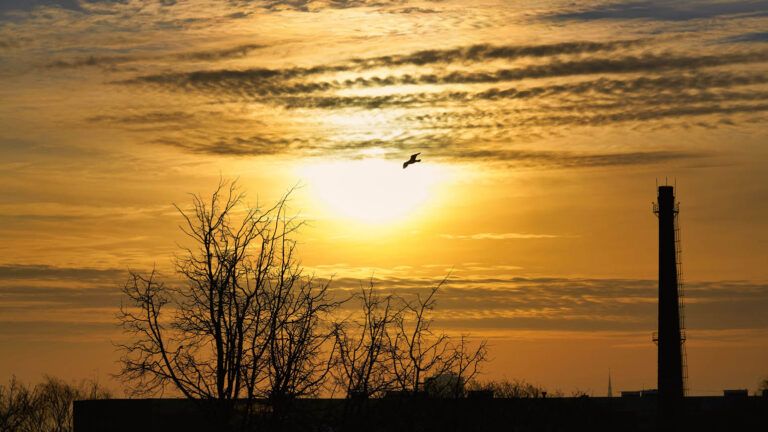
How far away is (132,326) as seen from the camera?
2492 cm

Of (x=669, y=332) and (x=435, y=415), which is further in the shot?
(x=669, y=332)

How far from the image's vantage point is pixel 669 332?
7681cm

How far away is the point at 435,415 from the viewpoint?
2461cm

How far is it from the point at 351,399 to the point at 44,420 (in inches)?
3627

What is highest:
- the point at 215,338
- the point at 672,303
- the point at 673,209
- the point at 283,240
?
the point at 673,209

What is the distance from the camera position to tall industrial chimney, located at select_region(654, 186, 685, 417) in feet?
250

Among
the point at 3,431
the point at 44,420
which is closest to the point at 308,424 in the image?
the point at 3,431

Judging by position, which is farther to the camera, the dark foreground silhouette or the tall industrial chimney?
the tall industrial chimney

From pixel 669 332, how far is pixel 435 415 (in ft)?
181

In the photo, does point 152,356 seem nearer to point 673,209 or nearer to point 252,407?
point 252,407

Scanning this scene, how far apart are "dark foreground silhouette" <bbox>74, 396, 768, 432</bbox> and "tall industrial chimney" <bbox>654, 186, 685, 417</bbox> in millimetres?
1599

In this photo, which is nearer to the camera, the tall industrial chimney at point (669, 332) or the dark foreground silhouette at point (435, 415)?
the dark foreground silhouette at point (435, 415)

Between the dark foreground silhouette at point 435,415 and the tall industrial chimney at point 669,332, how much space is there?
1599 millimetres

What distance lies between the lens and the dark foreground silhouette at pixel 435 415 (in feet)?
74.6
